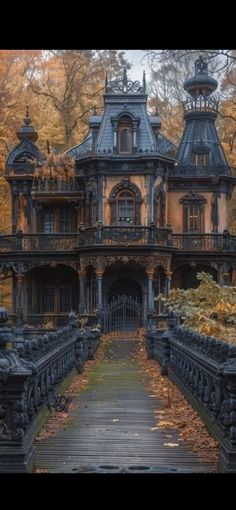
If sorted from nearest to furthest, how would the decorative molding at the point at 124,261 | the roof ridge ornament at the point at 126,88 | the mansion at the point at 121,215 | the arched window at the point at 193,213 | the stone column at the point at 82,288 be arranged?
the decorative molding at the point at 124,261 → the mansion at the point at 121,215 → the stone column at the point at 82,288 → the roof ridge ornament at the point at 126,88 → the arched window at the point at 193,213

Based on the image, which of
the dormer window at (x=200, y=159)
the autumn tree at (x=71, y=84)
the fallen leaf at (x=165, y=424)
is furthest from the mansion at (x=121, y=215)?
the fallen leaf at (x=165, y=424)

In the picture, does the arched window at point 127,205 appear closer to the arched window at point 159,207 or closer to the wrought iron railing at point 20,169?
the arched window at point 159,207

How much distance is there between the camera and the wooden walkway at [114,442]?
8568 millimetres

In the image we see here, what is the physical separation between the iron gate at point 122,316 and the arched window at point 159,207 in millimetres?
5254

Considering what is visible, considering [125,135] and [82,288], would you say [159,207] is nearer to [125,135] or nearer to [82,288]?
[125,135]

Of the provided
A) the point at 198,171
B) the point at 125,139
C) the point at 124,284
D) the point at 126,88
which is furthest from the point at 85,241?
the point at 126,88

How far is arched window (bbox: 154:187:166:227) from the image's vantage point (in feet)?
134

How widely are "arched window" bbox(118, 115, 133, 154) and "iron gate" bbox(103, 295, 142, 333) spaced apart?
26.3 ft

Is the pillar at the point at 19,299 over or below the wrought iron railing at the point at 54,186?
below

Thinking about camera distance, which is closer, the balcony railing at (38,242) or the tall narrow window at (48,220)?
the balcony railing at (38,242)

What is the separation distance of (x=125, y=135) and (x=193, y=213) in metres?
5.98

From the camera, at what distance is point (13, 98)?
5050 centimetres

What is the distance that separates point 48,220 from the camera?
146ft
